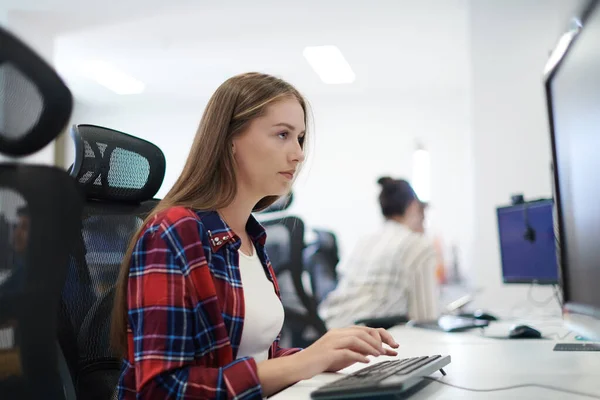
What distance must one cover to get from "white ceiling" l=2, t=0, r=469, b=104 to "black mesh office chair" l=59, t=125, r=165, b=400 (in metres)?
3.54

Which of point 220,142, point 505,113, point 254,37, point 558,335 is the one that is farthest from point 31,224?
point 254,37

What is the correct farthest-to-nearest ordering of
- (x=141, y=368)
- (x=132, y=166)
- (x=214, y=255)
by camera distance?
(x=132, y=166), (x=214, y=255), (x=141, y=368)

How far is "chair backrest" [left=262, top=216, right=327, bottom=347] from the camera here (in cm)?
277

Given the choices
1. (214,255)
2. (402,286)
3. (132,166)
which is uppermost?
(132,166)

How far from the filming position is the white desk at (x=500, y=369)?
3.03 feet

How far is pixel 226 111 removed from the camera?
1.22 meters

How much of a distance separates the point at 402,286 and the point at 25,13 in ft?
12.0

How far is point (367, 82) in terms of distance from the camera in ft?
22.1

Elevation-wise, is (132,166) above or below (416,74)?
below

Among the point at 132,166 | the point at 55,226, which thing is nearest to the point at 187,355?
the point at 55,226

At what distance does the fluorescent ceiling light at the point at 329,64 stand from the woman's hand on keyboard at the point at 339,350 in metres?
4.88

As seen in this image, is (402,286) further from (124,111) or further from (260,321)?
(124,111)

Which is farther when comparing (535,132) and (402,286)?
(535,132)

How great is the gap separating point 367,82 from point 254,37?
1746mm
